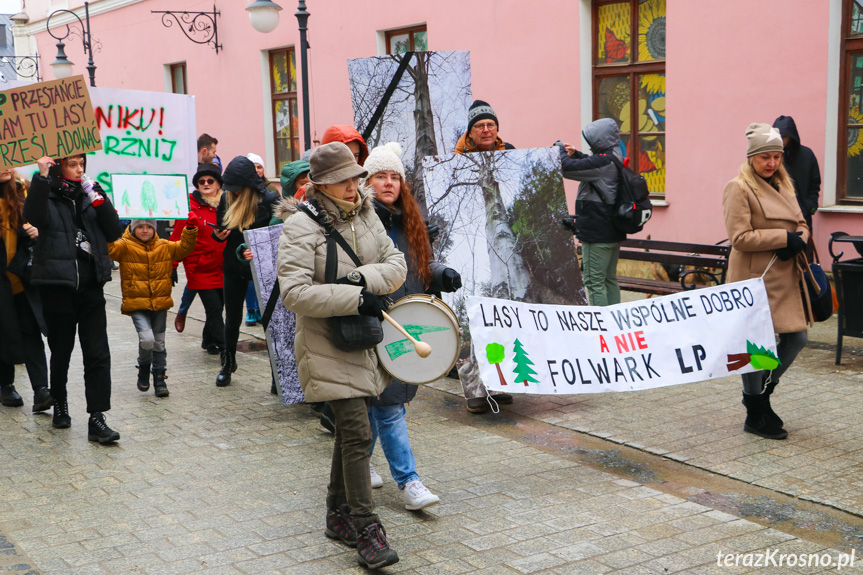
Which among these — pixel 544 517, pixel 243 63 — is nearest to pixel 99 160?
pixel 544 517

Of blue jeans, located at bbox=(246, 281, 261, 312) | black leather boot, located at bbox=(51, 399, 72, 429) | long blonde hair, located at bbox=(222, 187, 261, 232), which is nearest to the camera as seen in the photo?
black leather boot, located at bbox=(51, 399, 72, 429)

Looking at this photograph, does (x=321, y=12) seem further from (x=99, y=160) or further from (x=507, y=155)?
(x=507, y=155)

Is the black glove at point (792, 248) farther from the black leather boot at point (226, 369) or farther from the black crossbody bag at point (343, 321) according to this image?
the black leather boot at point (226, 369)

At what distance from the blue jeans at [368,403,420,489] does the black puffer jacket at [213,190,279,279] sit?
2.76 metres

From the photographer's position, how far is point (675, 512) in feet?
15.1

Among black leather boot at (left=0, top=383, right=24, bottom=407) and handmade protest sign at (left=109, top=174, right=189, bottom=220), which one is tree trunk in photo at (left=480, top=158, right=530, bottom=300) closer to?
handmade protest sign at (left=109, top=174, right=189, bottom=220)

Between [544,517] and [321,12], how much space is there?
43.1ft

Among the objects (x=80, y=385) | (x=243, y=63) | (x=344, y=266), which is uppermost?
(x=243, y=63)

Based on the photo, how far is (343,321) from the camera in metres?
4.02

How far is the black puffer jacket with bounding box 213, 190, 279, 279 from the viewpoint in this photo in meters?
7.11

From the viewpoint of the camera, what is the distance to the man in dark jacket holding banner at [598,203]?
7.67 m

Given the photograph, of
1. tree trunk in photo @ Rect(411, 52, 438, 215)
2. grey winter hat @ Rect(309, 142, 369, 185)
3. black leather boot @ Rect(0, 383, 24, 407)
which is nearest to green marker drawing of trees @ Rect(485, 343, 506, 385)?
grey winter hat @ Rect(309, 142, 369, 185)

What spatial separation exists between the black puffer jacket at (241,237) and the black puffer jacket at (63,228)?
1.19 metres

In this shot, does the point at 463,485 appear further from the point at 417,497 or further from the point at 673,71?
A: the point at 673,71
